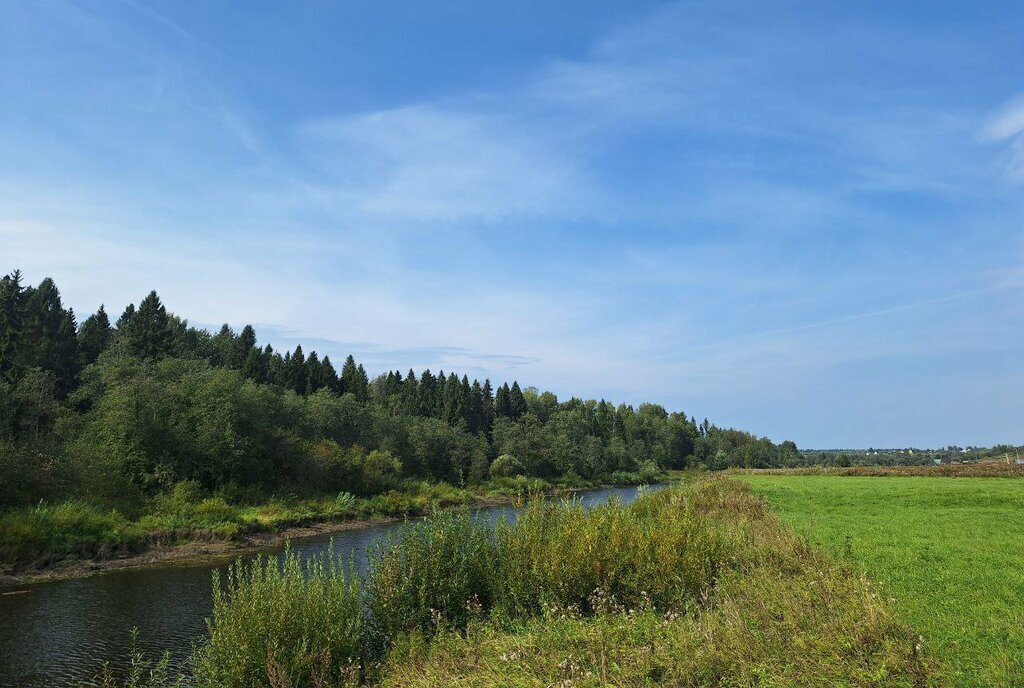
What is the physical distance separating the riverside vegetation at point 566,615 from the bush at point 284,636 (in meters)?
0.03

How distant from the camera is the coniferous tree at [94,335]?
67812 millimetres

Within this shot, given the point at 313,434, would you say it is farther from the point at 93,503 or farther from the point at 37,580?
the point at 37,580

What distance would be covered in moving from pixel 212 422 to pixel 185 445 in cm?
240

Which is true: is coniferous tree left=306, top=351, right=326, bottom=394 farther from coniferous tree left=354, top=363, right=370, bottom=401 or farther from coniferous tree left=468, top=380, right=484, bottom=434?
coniferous tree left=468, top=380, right=484, bottom=434

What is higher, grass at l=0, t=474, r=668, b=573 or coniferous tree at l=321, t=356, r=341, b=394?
coniferous tree at l=321, t=356, r=341, b=394

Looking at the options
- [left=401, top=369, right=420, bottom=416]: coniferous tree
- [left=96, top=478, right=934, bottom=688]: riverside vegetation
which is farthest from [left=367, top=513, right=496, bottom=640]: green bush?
[left=401, top=369, right=420, bottom=416]: coniferous tree

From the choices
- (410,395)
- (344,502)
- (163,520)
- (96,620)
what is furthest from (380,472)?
(410,395)

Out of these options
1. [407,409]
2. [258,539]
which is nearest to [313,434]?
[258,539]

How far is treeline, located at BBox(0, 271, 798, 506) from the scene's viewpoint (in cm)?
3794

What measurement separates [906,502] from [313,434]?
52780 mm

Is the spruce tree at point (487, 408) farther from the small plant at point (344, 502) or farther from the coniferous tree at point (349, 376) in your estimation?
the small plant at point (344, 502)

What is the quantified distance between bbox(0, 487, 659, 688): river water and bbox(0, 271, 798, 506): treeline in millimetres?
9882

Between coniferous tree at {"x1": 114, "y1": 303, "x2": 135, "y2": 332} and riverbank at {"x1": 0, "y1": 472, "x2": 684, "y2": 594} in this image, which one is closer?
riverbank at {"x1": 0, "y1": 472, "x2": 684, "y2": 594}

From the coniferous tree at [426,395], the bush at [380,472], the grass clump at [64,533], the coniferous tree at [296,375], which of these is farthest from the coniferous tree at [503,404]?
the grass clump at [64,533]
